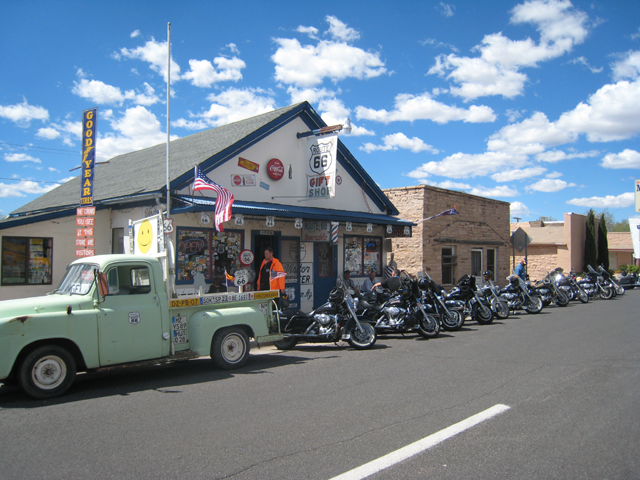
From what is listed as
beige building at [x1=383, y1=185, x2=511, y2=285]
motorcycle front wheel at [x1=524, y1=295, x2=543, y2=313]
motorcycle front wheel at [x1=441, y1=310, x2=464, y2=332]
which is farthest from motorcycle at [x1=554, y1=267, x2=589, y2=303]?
motorcycle front wheel at [x1=441, y1=310, x2=464, y2=332]

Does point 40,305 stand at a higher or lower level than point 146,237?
lower

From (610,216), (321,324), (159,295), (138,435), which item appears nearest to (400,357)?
(321,324)

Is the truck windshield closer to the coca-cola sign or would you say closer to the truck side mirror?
the truck side mirror

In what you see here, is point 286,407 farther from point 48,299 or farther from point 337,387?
point 48,299

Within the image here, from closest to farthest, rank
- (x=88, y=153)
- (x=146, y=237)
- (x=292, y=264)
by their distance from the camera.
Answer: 1. (x=146, y=237)
2. (x=88, y=153)
3. (x=292, y=264)

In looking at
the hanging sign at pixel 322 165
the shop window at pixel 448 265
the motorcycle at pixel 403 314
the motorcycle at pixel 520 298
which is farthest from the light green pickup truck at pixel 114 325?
the shop window at pixel 448 265

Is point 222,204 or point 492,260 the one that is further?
point 492,260

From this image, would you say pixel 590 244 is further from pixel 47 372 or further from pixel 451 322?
pixel 47 372

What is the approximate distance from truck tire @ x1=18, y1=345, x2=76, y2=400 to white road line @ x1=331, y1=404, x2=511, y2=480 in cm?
423

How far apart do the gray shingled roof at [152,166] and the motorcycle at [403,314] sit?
5.61 metres

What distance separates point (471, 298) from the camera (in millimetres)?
14180

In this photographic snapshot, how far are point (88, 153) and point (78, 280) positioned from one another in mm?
6531

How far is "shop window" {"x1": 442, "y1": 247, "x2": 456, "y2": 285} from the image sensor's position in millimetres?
22328

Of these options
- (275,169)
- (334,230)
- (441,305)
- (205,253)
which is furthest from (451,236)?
(205,253)
